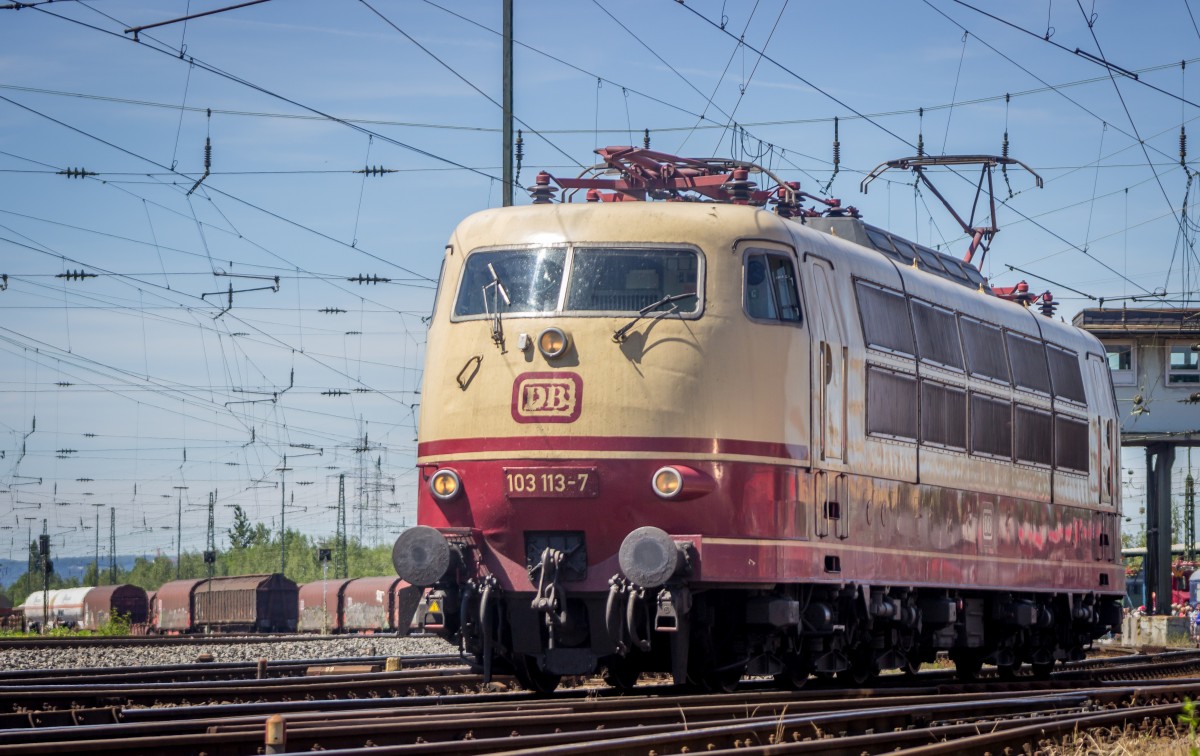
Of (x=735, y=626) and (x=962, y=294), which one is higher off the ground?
(x=962, y=294)

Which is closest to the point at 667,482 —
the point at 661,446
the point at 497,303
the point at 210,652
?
the point at 661,446

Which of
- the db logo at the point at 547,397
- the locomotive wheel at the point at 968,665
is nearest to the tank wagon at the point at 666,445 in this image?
the db logo at the point at 547,397

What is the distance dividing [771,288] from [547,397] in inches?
84.6

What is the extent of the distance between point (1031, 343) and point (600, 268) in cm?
761

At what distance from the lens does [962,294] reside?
17.7 meters

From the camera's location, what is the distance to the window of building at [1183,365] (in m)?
49.2

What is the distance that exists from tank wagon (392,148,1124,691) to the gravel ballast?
13.6 m

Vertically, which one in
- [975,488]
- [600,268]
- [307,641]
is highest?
[600,268]

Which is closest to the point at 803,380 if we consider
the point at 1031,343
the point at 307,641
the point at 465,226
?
the point at 465,226

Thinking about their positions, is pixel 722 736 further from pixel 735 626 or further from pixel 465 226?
pixel 465 226

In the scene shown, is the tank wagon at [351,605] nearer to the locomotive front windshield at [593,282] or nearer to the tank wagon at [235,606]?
the tank wagon at [235,606]

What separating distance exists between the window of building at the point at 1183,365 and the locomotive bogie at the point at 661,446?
36616 millimetres

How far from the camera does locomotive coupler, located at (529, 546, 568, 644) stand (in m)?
12.8

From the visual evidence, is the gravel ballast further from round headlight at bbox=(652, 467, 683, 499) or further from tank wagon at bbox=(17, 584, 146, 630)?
tank wagon at bbox=(17, 584, 146, 630)
